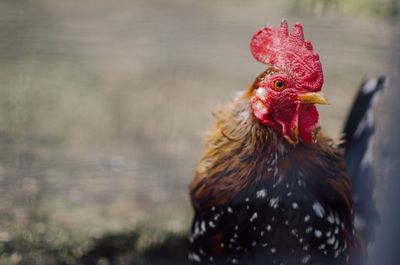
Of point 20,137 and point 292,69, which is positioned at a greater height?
point 292,69

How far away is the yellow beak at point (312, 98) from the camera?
1565 mm

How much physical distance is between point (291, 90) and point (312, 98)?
0.06 metres

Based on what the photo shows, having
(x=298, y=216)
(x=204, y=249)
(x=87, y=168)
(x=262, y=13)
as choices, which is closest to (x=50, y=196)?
(x=87, y=168)

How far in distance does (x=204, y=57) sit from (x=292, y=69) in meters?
1.88

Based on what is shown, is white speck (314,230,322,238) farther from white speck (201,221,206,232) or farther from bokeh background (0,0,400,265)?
bokeh background (0,0,400,265)

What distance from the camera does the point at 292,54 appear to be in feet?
5.33

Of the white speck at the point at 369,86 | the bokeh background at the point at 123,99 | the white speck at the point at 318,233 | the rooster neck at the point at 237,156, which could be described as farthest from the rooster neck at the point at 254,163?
the bokeh background at the point at 123,99

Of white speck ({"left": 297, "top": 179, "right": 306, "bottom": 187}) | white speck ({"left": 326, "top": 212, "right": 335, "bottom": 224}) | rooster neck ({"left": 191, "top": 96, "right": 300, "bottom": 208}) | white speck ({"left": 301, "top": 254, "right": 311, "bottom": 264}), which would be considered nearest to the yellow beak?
rooster neck ({"left": 191, "top": 96, "right": 300, "bottom": 208})

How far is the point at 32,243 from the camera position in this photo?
2.39 m

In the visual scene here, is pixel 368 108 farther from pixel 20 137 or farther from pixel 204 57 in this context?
pixel 20 137

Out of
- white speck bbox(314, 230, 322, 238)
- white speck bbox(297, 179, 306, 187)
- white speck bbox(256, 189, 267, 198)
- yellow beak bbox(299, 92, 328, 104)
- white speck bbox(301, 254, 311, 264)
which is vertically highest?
yellow beak bbox(299, 92, 328, 104)

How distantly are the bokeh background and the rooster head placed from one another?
664 mm

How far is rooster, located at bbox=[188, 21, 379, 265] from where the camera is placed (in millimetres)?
1622

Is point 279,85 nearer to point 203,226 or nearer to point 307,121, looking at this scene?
point 307,121
